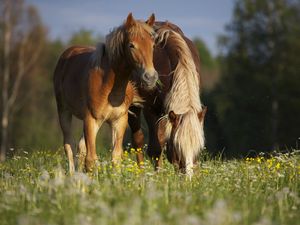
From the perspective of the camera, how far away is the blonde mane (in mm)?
7598

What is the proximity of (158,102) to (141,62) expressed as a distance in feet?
4.84

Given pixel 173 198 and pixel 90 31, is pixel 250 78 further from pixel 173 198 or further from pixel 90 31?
pixel 90 31

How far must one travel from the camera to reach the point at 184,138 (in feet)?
22.8

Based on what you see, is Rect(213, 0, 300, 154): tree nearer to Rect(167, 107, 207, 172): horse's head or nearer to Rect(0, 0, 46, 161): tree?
Rect(0, 0, 46, 161): tree

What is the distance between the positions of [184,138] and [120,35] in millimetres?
→ 1750

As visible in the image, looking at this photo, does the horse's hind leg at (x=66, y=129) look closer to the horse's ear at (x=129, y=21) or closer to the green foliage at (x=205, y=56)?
the horse's ear at (x=129, y=21)

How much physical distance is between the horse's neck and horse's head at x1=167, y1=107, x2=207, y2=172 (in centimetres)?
105

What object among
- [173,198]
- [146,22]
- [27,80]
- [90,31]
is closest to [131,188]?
[173,198]

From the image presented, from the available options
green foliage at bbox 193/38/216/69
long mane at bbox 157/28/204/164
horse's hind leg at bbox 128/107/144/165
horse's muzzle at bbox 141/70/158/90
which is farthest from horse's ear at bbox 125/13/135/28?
green foliage at bbox 193/38/216/69

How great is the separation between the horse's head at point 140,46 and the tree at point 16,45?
83.1 ft

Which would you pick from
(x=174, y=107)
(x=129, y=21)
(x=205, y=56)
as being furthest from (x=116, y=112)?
(x=205, y=56)

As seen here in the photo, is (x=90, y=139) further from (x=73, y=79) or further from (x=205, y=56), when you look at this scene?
(x=205, y=56)

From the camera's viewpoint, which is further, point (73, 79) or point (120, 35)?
point (73, 79)

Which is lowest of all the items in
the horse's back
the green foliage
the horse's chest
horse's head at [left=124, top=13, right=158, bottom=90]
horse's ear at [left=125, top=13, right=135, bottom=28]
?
the green foliage
